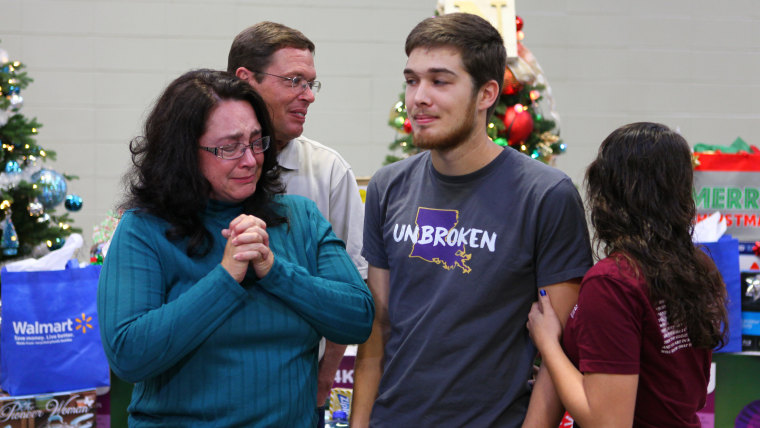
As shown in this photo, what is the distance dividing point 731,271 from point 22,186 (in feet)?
10.5

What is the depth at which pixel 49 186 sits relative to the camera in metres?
3.73

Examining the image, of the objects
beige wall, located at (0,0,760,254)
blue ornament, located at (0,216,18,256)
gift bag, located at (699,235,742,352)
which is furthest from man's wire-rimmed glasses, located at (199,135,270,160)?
beige wall, located at (0,0,760,254)

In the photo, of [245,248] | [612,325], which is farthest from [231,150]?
[612,325]

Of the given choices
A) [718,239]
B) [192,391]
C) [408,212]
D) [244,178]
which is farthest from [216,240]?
[718,239]

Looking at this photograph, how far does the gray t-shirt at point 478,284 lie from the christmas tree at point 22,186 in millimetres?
2735

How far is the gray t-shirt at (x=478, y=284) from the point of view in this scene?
4.85 ft

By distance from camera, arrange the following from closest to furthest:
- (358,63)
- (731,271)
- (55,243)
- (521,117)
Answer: (731,271)
(521,117)
(55,243)
(358,63)

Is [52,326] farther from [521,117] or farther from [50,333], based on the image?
[521,117]

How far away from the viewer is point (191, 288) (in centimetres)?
131

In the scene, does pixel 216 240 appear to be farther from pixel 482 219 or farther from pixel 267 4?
pixel 267 4

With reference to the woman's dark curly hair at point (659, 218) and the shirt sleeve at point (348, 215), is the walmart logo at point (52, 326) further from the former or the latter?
the woman's dark curly hair at point (659, 218)

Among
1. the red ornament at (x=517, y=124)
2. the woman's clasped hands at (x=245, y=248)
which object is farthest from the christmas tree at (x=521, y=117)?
the woman's clasped hands at (x=245, y=248)

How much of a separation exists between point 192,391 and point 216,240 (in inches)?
11.4

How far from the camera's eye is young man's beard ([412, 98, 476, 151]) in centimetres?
155
